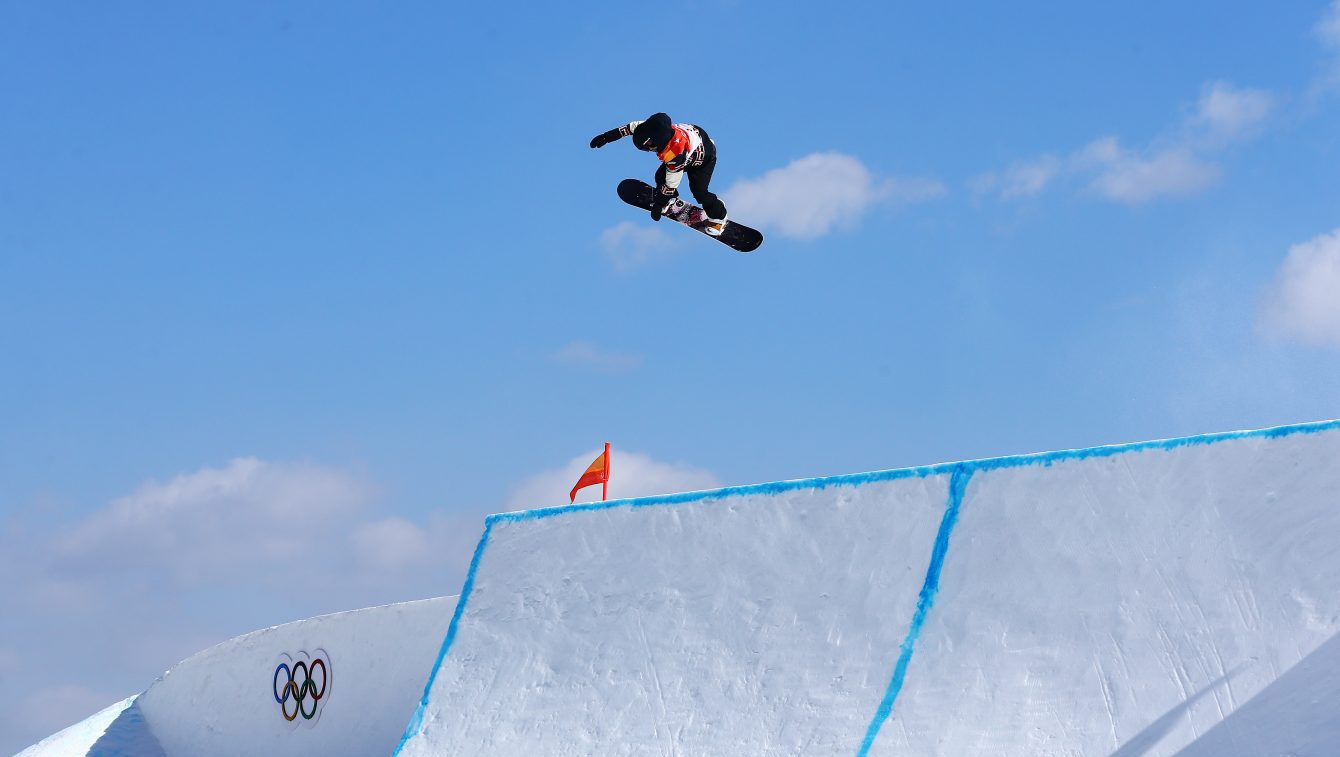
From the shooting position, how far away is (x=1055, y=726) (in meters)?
5.86

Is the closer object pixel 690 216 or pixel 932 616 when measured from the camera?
pixel 932 616

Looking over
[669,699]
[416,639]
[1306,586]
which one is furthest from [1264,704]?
[416,639]

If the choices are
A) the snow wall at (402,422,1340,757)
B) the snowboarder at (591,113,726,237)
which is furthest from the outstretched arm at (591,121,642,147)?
the snow wall at (402,422,1340,757)

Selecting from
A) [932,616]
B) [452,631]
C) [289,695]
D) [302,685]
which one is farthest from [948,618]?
[289,695]

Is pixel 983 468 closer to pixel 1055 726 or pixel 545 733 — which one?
pixel 1055 726

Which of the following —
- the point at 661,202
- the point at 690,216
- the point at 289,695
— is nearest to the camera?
the point at 661,202

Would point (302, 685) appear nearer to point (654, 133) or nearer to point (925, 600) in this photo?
point (654, 133)

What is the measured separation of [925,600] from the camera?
21.4 ft

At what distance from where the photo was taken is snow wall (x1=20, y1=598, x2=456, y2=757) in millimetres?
11227

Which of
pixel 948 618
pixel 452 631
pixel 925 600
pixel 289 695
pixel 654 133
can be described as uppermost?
pixel 654 133

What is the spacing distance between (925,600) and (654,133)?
3.89 m

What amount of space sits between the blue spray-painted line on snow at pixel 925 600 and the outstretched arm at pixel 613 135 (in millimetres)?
3591

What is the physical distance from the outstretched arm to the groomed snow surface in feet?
8.58

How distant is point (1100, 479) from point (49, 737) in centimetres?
1184
